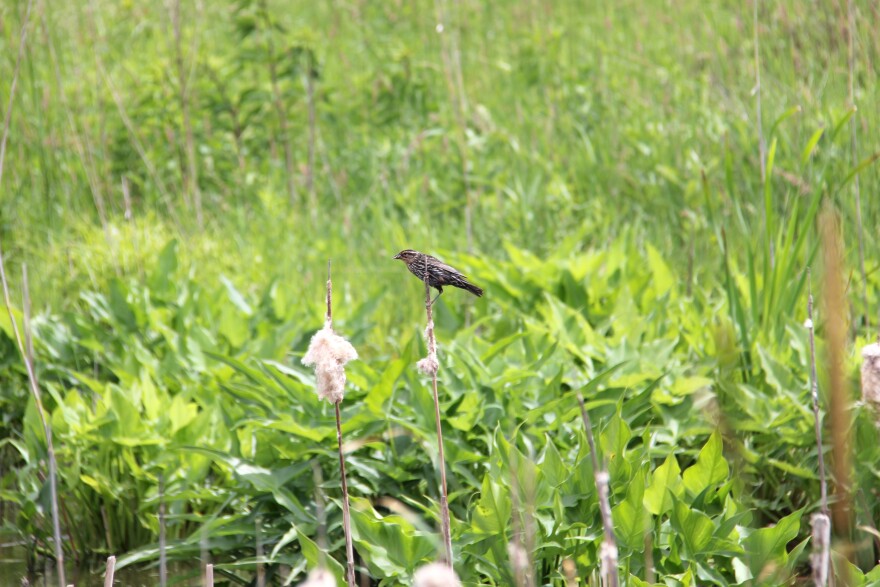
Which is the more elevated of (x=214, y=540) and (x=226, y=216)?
(x=226, y=216)

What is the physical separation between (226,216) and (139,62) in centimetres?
216

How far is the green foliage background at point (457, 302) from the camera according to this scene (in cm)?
195

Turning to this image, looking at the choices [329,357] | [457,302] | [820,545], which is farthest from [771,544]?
[457,302]

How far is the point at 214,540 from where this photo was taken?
7.37ft

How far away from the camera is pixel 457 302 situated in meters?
3.44

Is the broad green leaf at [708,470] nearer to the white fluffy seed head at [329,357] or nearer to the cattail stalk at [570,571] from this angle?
the cattail stalk at [570,571]

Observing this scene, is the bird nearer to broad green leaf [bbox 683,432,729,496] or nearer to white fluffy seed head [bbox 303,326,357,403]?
white fluffy seed head [bbox 303,326,357,403]

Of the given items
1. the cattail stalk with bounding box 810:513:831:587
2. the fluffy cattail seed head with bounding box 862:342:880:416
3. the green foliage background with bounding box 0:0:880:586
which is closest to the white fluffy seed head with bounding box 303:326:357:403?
the green foliage background with bounding box 0:0:880:586

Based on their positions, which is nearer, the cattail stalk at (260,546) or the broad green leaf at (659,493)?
the broad green leaf at (659,493)

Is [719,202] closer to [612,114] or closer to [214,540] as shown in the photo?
[612,114]

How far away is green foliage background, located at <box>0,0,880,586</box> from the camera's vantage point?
1.95 metres

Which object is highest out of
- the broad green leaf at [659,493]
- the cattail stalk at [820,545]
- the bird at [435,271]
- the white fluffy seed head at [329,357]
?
the bird at [435,271]

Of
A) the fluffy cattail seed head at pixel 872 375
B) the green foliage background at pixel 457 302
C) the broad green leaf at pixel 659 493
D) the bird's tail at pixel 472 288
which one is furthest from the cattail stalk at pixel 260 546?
the fluffy cattail seed head at pixel 872 375

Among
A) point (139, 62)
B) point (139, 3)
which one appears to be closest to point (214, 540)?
point (139, 62)
